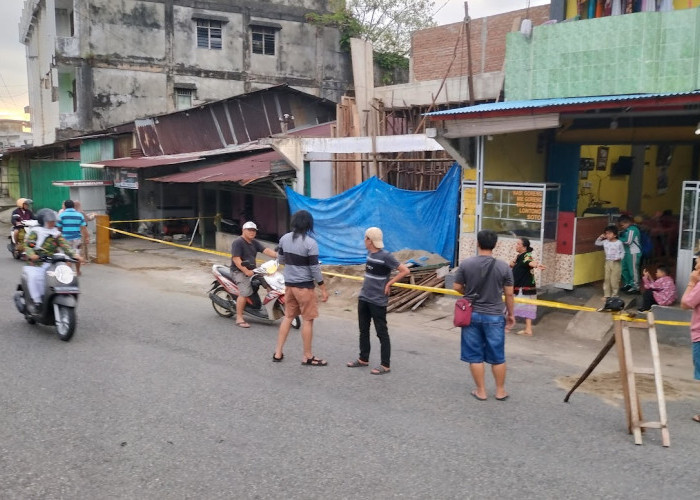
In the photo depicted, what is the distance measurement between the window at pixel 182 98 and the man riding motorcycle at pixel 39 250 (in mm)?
22672

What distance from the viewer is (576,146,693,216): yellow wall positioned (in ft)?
42.2

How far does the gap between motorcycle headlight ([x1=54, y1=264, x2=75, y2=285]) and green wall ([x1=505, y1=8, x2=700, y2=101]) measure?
26.0 feet

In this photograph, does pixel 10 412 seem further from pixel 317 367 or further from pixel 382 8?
pixel 382 8

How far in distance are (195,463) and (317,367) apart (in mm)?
2596

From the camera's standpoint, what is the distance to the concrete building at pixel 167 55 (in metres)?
27.5

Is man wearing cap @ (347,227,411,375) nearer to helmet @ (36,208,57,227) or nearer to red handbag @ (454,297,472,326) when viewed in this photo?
red handbag @ (454,297,472,326)

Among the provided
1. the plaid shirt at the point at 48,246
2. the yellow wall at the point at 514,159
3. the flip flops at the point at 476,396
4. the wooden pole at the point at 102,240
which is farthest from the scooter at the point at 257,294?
the wooden pole at the point at 102,240

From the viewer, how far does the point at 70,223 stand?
1315cm

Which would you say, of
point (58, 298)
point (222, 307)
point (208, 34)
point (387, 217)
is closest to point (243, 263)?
point (222, 307)

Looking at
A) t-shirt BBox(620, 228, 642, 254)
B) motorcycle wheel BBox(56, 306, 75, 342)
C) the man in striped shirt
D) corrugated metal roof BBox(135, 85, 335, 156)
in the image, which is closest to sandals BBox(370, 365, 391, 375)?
motorcycle wheel BBox(56, 306, 75, 342)

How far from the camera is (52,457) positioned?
179 inches

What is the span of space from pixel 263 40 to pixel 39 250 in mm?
24930

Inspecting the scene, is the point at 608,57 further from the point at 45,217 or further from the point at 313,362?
the point at 45,217

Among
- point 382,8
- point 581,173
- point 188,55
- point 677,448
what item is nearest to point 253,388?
point 677,448
